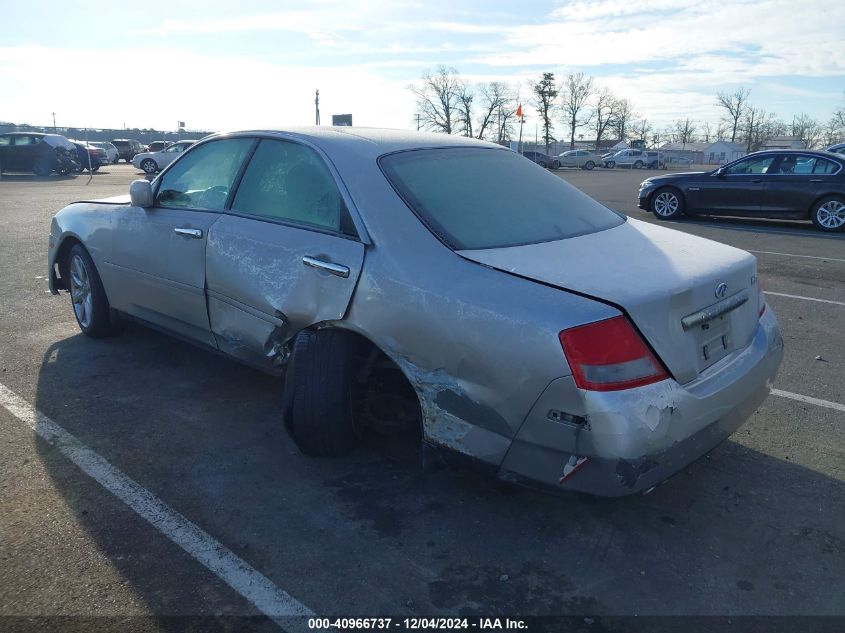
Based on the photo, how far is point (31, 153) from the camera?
26.1 m

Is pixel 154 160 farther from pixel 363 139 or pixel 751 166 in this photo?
pixel 363 139

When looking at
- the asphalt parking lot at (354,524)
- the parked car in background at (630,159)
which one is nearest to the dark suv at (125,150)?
the parked car in background at (630,159)

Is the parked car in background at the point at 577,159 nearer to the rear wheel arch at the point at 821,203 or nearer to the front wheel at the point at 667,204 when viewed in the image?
the front wheel at the point at 667,204

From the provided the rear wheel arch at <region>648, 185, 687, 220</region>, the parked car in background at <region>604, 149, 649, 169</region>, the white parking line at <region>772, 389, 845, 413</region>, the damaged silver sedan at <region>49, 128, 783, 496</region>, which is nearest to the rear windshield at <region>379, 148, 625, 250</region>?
the damaged silver sedan at <region>49, 128, 783, 496</region>

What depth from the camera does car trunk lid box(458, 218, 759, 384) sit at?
98.5 inches

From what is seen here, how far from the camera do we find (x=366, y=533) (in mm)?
2836

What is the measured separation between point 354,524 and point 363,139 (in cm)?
189

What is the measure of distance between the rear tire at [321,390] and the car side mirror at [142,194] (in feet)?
5.93

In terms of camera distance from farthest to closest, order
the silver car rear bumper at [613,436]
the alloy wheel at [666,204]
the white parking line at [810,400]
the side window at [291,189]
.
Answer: the alloy wheel at [666,204] → the white parking line at [810,400] → the side window at [291,189] → the silver car rear bumper at [613,436]

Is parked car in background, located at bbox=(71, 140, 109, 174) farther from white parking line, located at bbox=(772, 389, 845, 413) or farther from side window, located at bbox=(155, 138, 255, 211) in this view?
white parking line, located at bbox=(772, 389, 845, 413)

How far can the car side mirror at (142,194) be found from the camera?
4.31 m

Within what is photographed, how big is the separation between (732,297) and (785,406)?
1598 millimetres

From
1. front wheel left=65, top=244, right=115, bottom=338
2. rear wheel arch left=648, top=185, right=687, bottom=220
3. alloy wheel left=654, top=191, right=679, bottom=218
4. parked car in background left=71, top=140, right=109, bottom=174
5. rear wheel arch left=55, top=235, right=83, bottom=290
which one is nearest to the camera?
front wheel left=65, top=244, right=115, bottom=338

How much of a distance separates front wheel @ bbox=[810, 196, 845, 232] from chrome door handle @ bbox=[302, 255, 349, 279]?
12088mm
